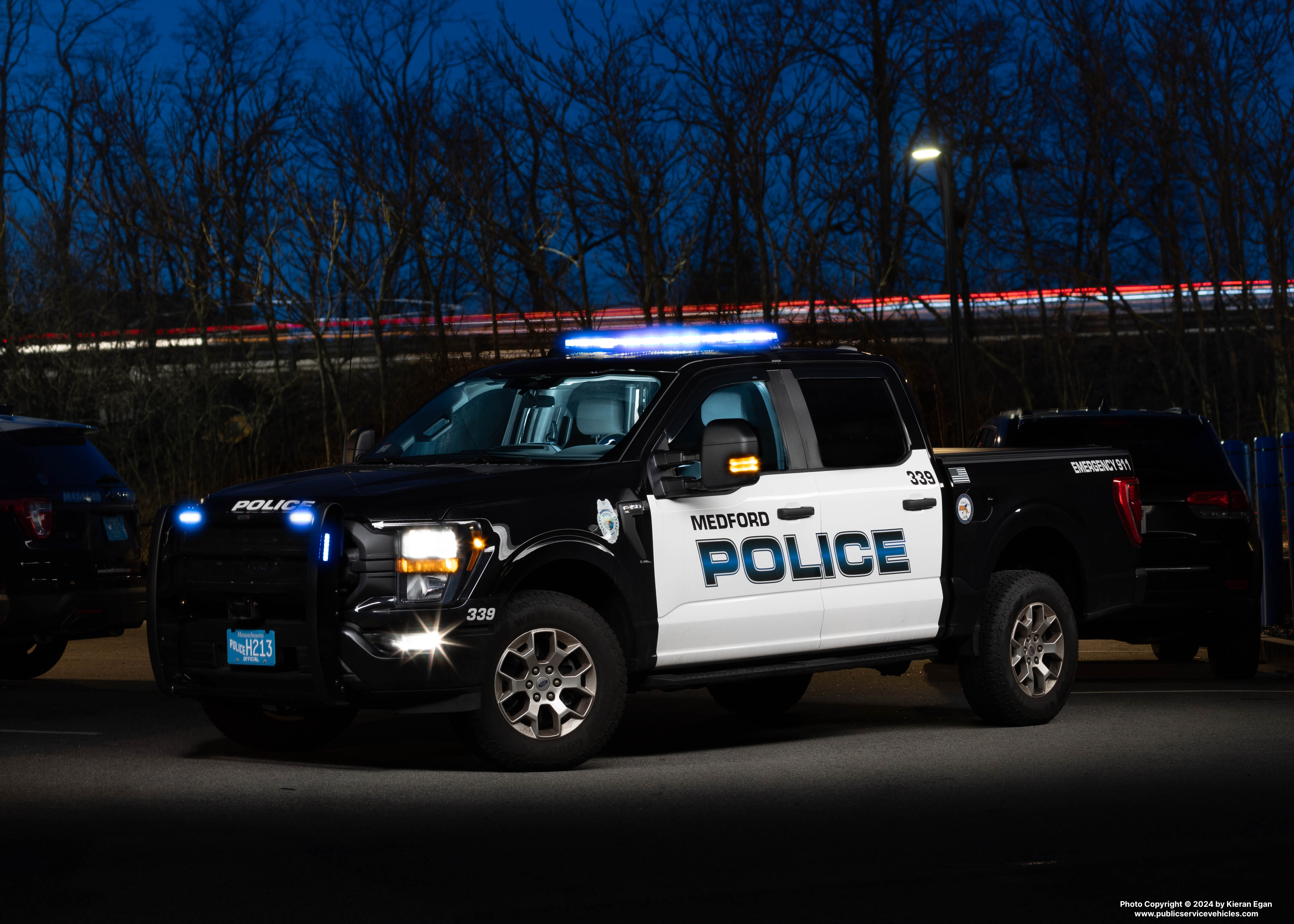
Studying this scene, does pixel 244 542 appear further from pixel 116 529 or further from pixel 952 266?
pixel 952 266

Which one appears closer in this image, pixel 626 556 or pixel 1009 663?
pixel 626 556

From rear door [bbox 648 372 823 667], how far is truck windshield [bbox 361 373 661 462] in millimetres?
349

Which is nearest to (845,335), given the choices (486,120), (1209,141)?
(1209,141)

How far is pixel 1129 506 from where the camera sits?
35.2 ft

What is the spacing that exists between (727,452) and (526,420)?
1349mm

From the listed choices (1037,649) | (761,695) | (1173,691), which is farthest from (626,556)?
(1173,691)

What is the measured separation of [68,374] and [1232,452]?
22.5 metres

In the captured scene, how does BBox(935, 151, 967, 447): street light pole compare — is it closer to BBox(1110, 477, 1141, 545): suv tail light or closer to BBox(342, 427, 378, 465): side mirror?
BBox(1110, 477, 1141, 545): suv tail light

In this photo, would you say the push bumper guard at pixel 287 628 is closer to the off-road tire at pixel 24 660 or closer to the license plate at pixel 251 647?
the license plate at pixel 251 647

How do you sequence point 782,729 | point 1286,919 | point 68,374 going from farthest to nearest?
1. point 68,374
2. point 782,729
3. point 1286,919

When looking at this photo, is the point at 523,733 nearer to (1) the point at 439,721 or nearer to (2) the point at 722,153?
(1) the point at 439,721

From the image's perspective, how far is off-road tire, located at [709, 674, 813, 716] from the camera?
1063 cm

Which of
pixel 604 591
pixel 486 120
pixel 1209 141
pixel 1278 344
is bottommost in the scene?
pixel 604 591

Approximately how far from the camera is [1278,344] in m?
26.7
